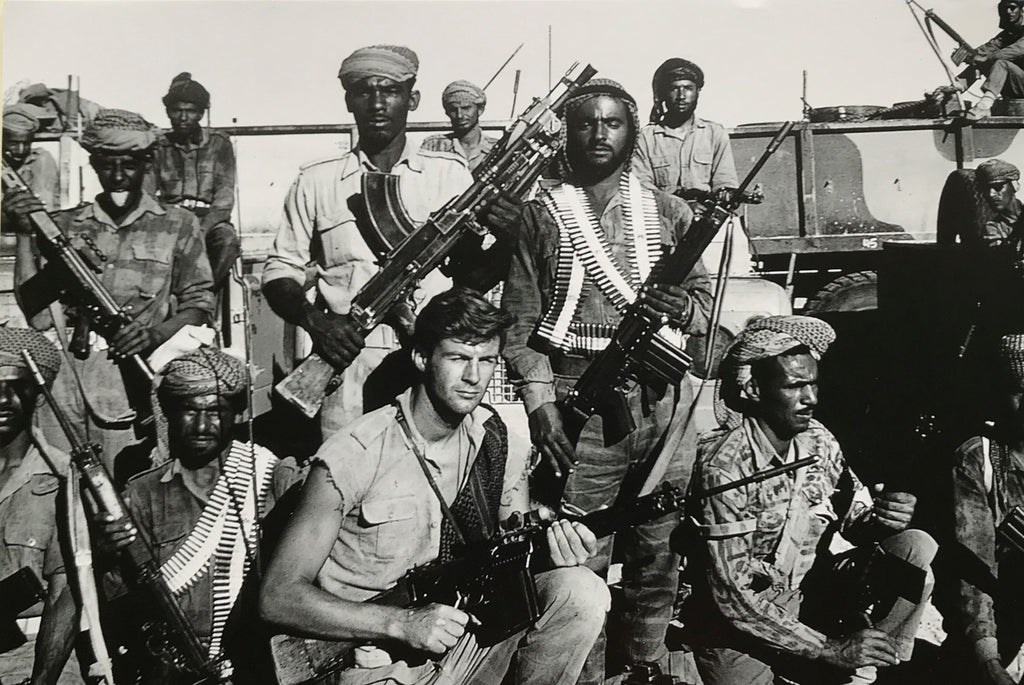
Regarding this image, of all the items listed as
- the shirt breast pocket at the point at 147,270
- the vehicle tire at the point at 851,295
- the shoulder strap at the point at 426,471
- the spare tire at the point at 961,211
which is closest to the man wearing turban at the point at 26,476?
the shirt breast pocket at the point at 147,270

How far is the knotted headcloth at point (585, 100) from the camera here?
450cm

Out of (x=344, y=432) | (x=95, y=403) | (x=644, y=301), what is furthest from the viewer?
(x=95, y=403)

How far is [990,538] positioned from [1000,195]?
2.18 m

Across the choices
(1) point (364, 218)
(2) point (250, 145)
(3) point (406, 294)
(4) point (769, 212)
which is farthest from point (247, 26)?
(4) point (769, 212)

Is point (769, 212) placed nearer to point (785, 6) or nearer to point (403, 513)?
point (785, 6)

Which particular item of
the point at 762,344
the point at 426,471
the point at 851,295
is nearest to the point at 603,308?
the point at 762,344

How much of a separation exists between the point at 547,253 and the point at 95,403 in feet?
7.69

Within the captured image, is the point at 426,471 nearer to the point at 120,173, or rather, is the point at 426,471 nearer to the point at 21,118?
the point at 120,173

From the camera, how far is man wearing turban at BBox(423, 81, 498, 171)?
5.35m

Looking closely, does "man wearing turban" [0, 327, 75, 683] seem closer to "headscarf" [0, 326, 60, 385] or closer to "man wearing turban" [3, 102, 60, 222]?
"headscarf" [0, 326, 60, 385]

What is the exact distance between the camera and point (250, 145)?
5.46 meters

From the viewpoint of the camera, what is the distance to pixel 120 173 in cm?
482

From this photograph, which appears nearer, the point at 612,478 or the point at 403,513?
the point at 403,513

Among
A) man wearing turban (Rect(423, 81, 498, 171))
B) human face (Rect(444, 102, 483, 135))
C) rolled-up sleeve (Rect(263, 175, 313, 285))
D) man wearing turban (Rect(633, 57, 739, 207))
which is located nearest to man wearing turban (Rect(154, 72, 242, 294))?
rolled-up sleeve (Rect(263, 175, 313, 285))
